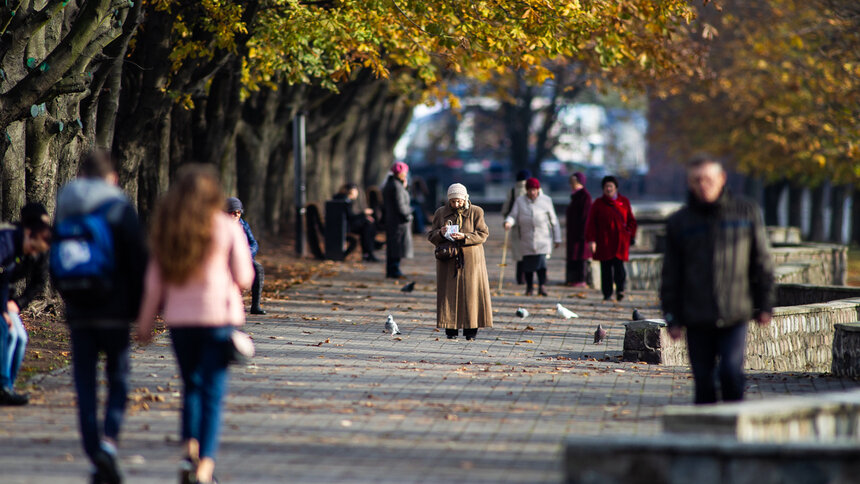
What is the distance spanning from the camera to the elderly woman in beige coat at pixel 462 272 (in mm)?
11609

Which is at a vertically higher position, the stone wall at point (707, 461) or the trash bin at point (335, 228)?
the trash bin at point (335, 228)

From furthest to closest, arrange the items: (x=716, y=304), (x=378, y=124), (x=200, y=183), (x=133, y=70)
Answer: (x=378, y=124) < (x=133, y=70) < (x=716, y=304) < (x=200, y=183)

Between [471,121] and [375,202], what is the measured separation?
1149 inches

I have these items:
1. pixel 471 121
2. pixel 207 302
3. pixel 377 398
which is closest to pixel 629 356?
pixel 377 398

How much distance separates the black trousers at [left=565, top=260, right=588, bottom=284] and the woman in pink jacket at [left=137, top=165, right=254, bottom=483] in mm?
13101

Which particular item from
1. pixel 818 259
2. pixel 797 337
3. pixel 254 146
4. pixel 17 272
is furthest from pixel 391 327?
pixel 254 146

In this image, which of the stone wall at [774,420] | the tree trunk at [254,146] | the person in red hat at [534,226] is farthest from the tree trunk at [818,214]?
the stone wall at [774,420]

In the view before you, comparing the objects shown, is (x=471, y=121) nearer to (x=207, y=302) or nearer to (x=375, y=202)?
(x=375, y=202)

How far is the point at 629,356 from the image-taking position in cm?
1101

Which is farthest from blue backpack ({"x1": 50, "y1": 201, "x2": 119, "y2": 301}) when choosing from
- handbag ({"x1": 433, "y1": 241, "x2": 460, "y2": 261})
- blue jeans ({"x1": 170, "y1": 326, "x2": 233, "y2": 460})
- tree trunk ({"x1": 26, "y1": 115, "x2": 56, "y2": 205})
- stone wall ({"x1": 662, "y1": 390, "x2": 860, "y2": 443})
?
tree trunk ({"x1": 26, "y1": 115, "x2": 56, "y2": 205})

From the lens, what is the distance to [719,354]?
6.66m

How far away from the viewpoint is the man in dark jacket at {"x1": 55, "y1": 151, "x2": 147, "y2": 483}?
5.82 m

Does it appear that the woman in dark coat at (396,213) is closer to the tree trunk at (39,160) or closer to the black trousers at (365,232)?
the black trousers at (365,232)

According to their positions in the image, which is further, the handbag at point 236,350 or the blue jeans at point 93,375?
the blue jeans at point 93,375
